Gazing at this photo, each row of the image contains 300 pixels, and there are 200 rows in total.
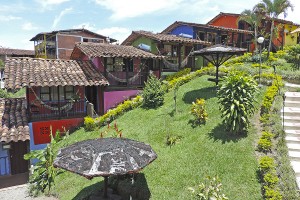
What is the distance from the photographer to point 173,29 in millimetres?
31812

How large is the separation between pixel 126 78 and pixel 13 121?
8861 millimetres

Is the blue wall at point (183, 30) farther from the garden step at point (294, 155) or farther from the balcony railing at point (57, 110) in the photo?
the garden step at point (294, 155)

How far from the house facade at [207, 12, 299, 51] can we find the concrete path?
23871 millimetres

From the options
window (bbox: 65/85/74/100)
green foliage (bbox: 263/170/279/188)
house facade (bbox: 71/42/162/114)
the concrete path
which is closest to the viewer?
green foliage (bbox: 263/170/279/188)

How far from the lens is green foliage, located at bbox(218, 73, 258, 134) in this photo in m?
10.4

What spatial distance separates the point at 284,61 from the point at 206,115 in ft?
50.4

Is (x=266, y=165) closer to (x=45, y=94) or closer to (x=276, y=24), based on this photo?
(x=45, y=94)

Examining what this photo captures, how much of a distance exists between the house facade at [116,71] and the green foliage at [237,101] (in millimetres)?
10316

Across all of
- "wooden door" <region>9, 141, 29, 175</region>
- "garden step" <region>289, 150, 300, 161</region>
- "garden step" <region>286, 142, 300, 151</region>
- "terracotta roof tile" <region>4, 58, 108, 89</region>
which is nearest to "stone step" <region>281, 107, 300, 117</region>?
"garden step" <region>286, 142, 300, 151</region>

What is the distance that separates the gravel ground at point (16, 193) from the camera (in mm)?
11148

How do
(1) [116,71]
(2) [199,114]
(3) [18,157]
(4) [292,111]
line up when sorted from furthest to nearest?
1. (1) [116,71]
2. (3) [18,157]
3. (2) [199,114]
4. (4) [292,111]

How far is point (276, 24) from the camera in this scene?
35531mm

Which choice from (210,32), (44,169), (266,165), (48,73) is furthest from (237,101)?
(210,32)

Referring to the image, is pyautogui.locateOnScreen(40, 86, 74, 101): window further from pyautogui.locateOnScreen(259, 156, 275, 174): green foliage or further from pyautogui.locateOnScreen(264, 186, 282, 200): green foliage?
pyautogui.locateOnScreen(264, 186, 282, 200): green foliage
